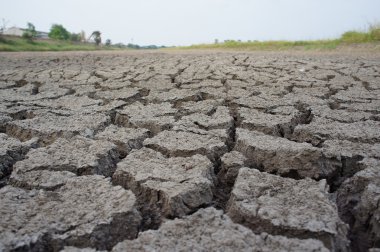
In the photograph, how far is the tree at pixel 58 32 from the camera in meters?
34.8

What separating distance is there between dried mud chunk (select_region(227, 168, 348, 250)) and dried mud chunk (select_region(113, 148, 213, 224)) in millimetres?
131

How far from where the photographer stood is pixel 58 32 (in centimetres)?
3569

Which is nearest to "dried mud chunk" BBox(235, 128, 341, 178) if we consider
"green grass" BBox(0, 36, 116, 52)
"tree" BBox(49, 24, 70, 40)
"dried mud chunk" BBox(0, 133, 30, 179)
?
"dried mud chunk" BBox(0, 133, 30, 179)

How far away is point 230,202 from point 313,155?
1.61 feet

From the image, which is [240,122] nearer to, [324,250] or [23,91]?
[324,250]

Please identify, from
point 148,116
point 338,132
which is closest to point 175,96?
point 148,116

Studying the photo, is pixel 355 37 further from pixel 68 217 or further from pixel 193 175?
pixel 68 217

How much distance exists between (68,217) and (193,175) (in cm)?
47

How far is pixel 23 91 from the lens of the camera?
11.4 feet

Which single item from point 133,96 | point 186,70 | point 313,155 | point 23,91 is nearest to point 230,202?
point 313,155

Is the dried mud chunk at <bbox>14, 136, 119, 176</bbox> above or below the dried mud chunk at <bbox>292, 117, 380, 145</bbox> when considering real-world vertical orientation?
below

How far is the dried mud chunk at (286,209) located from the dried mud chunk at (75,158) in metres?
0.60

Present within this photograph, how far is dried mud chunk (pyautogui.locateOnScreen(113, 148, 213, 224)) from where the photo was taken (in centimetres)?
121

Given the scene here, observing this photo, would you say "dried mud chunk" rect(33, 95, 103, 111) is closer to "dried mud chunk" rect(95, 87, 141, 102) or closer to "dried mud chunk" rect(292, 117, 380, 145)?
"dried mud chunk" rect(95, 87, 141, 102)
